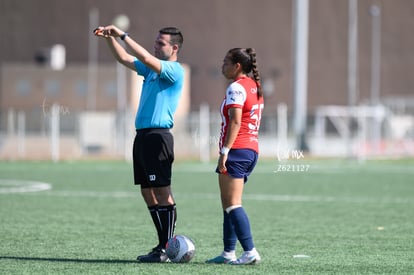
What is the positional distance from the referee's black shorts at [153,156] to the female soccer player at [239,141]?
2.18 ft

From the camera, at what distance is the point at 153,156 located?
9812 millimetres

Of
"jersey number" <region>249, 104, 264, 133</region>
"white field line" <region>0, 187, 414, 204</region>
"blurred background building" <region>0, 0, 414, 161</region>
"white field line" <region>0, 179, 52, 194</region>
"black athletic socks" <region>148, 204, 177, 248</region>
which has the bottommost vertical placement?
"white field line" <region>0, 187, 414, 204</region>

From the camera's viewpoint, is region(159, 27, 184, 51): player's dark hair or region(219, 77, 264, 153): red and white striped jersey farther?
region(159, 27, 184, 51): player's dark hair

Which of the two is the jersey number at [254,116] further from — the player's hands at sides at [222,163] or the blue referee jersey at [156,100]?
the blue referee jersey at [156,100]

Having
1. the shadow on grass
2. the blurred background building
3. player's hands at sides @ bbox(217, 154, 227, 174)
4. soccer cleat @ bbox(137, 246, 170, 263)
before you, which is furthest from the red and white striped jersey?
the blurred background building

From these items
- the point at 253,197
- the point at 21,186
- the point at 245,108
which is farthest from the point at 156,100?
the point at 21,186

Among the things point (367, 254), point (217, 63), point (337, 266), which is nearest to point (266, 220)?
point (367, 254)

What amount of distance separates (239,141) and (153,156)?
925mm

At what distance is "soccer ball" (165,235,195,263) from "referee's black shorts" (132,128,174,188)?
1.91 feet

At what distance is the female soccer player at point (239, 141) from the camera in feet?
30.4

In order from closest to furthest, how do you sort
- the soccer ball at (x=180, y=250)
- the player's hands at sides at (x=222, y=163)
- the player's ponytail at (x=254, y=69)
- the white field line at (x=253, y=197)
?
the player's hands at sides at (x=222, y=163)
the player's ponytail at (x=254, y=69)
the soccer ball at (x=180, y=250)
the white field line at (x=253, y=197)

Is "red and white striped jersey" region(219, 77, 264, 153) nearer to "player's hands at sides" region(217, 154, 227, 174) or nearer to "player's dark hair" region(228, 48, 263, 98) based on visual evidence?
"player's dark hair" region(228, 48, 263, 98)

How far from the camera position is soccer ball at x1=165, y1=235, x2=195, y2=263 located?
966cm

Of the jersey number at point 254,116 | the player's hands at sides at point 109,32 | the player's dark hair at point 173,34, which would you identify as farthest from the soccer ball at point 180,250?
the player's hands at sides at point 109,32
